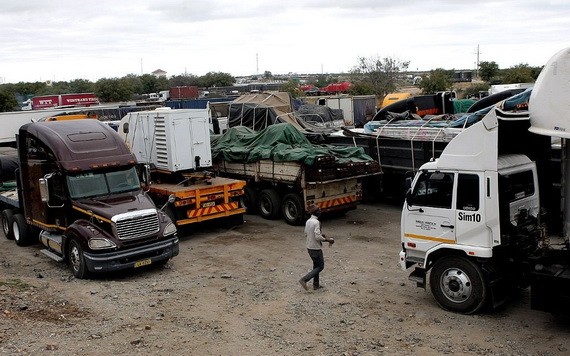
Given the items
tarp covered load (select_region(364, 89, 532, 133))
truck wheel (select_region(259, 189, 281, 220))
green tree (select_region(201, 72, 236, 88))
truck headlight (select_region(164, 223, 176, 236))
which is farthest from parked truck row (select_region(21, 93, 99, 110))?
green tree (select_region(201, 72, 236, 88))

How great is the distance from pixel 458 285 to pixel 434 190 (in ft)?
4.98

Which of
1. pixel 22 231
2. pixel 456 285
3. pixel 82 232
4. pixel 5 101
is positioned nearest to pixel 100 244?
pixel 82 232

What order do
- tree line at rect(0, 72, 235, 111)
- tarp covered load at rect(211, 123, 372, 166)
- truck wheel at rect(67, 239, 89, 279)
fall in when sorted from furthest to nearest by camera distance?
tree line at rect(0, 72, 235, 111), tarp covered load at rect(211, 123, 372, 166), truck wheel at rect(67, 239, 89, 279)

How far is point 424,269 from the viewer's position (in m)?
9.79

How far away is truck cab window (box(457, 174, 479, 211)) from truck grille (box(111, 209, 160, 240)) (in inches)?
241

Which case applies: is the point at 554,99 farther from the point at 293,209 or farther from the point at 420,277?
the point at 293,209

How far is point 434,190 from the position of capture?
9547 mm

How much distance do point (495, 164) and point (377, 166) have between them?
26.6 feet

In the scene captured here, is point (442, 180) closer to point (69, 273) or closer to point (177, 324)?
point (177, 324)

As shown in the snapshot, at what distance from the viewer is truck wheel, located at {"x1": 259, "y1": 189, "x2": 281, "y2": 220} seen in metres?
17.0

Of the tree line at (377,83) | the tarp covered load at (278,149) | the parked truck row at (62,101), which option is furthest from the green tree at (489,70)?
the tarp covered load at (278,149)

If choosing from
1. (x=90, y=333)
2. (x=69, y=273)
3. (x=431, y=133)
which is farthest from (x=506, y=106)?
(x=69, y=273)

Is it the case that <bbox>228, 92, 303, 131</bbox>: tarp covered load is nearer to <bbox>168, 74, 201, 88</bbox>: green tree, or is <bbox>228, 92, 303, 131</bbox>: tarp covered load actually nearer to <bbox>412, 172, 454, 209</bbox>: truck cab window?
<bbox>412, 172, 454, 209</bbox>: truck cab window

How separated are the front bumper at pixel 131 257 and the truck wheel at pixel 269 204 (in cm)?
495
